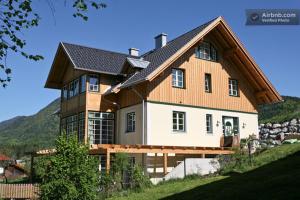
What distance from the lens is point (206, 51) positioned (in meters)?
26.9

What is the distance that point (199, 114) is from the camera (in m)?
25.4

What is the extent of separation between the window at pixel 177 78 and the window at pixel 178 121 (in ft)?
5.64

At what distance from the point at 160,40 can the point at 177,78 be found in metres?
5.28

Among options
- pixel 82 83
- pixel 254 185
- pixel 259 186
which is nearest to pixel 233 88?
pixel 82 83

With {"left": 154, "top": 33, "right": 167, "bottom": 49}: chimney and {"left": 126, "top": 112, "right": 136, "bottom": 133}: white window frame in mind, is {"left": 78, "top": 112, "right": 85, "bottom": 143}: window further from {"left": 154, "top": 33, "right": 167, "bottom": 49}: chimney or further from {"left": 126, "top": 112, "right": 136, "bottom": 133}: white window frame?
{"left": 154, "top": 33, "right": 167, "bottom": 49}: chimney

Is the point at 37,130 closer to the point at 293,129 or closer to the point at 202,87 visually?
the point at 293,129

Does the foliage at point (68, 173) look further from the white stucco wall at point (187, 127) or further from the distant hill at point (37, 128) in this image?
the distant hill at point (37, 128)

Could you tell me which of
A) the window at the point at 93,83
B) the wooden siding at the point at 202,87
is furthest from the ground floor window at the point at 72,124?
the wooden siding at the point at 202,87

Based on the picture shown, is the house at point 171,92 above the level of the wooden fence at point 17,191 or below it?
above

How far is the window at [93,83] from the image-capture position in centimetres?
2570

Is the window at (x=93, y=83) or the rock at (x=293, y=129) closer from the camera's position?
the window at (x=93, y=83)

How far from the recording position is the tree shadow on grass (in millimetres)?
12672

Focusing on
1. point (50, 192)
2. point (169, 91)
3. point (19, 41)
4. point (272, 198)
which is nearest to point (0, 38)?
point (19, 41)

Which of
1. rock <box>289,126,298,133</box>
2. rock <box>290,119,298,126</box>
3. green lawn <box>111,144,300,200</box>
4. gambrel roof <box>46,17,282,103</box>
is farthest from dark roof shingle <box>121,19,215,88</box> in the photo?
rock <box>290,119,298,126</box>
